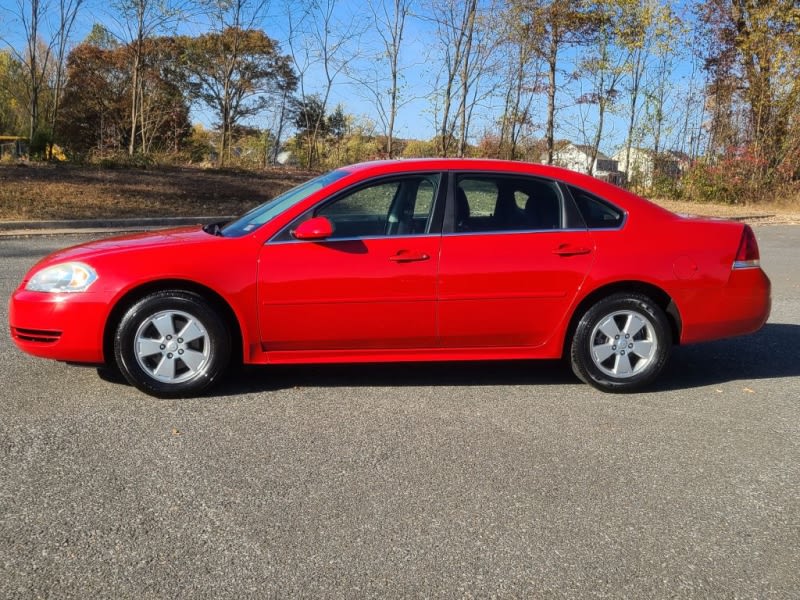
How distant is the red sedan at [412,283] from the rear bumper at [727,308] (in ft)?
0.04

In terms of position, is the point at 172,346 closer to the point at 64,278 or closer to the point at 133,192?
the point at 64,278

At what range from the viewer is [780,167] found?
24.9 meters

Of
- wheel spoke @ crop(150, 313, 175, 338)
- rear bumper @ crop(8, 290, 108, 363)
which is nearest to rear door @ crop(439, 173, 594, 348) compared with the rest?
wheel spoke @ crop(150, 313, 175, 338)

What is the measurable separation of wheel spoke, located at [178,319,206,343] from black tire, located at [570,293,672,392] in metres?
2.40

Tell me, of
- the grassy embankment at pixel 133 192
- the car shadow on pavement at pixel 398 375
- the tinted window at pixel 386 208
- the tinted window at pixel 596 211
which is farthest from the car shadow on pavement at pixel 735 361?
the grassy embankment at pixel 133 192

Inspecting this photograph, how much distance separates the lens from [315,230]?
448cm

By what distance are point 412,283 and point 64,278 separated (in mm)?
2128

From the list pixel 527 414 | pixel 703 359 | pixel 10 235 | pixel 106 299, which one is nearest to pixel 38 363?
pixel 106 299

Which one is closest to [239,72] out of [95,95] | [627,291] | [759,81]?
[95,95]

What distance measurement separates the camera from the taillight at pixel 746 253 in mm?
4914

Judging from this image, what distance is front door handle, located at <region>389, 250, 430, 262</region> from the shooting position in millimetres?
4586

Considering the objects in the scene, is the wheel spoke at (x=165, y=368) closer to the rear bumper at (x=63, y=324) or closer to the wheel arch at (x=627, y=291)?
the rear bumper at (x=63, y=324)

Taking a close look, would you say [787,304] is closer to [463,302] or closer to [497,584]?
[463,302]

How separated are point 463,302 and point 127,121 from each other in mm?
32319
